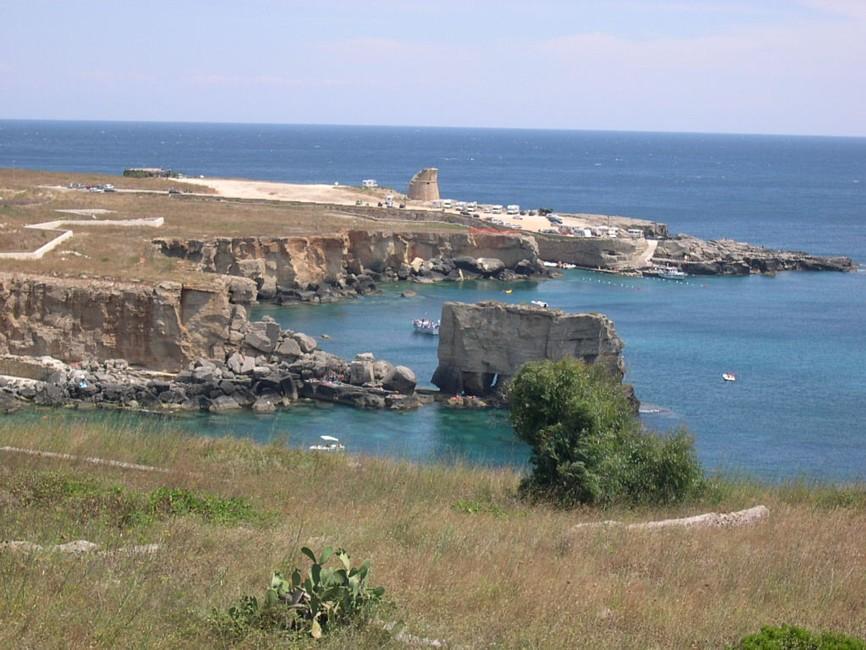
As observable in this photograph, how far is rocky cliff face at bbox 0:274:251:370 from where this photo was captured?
34.9 meters

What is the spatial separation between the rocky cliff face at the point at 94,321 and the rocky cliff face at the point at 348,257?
42.0 ft

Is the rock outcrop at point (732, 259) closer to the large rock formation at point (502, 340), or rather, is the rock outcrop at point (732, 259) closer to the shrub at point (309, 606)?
the large rock formation at point (502, 340)

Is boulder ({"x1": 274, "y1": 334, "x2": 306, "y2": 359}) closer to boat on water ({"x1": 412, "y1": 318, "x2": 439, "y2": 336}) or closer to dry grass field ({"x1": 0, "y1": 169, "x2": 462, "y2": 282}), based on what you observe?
dry grass field ({"x1": 0, "y1": 169, "x2": 462, "y2": 282})

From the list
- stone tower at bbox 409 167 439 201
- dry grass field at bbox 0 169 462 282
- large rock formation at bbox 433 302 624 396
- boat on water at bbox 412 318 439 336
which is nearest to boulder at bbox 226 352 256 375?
dry grass field at bbox 0 169 462 282

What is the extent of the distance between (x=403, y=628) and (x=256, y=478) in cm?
642

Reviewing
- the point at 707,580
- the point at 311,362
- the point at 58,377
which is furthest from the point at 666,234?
the point at 707,580

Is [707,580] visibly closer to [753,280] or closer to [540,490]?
[540,490]

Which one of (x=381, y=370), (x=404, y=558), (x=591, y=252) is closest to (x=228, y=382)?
(x=381, y=370)

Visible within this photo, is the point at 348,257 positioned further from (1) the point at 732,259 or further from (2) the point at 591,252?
(1) the point at 732,259

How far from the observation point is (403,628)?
7.51 metres

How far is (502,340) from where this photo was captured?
36.8 metres

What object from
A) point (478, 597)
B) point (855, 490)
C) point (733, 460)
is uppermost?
point (478, 597)

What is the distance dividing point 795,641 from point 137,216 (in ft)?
169

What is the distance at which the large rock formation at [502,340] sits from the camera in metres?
35.8
